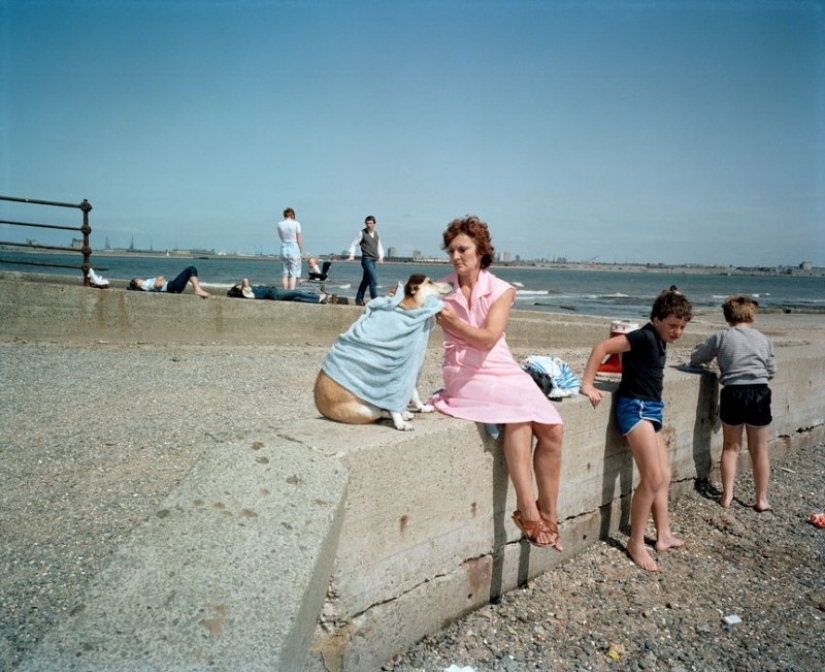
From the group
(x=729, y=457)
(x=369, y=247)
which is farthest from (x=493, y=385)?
(x=369, y=247)

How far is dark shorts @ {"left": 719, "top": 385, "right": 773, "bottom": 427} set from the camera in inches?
221

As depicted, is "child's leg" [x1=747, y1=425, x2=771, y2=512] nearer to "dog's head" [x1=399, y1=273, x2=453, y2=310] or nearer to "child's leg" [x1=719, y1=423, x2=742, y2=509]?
"child's leg" [x1=719, y1=423, x2=742, y2=509]

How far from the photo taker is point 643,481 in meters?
4.56

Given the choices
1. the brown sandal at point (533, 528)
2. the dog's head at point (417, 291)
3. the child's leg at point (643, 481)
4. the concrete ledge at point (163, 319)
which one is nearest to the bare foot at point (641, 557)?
the child's leg at point (643, 481)

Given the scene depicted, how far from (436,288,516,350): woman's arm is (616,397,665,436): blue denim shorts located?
55.2 inches

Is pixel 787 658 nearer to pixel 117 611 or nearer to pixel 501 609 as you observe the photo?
pixel 501 609

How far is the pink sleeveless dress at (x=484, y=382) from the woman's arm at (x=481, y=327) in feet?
0.21

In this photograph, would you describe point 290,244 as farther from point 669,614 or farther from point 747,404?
point 669,614

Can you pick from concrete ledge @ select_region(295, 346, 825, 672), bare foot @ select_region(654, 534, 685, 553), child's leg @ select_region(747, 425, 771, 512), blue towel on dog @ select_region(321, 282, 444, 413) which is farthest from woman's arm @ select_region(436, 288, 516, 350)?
child's leg @ select_region(747, 425, 771, 512)

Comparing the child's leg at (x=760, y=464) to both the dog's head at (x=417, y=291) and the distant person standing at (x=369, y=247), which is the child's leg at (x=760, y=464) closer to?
the dog's head at (x=417, y=291)

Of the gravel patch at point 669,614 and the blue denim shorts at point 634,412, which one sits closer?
the gravel patch at point 669,614

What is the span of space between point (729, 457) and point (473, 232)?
12.3 feet

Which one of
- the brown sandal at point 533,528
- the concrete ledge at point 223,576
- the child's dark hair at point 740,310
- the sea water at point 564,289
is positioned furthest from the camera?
the sea water at point 564,289

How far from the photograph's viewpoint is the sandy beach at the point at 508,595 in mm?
3326
